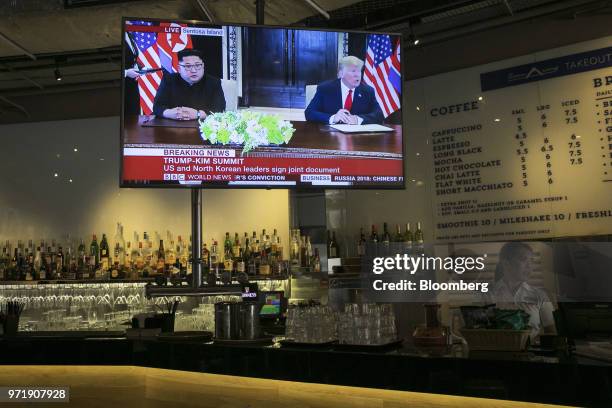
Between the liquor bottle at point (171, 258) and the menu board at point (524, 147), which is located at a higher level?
the menu board at point (524, 147)

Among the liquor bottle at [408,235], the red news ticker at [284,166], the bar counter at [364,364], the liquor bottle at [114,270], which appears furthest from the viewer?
the liquor bottle at [114,270]

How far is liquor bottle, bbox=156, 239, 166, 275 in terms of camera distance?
179 inches

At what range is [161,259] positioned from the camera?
4.63 m

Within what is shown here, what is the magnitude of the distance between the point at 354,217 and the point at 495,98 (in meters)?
1.41

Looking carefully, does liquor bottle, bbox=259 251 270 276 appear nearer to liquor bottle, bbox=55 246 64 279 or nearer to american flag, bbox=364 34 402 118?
liquor bottle, bbox=55 246 64 279

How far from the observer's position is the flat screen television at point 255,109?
95.9 inches

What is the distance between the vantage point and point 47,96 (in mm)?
5234

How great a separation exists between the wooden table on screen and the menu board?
1768 millimetres

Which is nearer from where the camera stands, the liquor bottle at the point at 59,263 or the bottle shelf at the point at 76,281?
the bottle shelf at the point at 76,281

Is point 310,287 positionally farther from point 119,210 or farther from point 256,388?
point 256,388

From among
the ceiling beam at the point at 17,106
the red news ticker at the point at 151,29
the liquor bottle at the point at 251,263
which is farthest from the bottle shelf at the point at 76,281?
the red news ticker at the point at 151,29

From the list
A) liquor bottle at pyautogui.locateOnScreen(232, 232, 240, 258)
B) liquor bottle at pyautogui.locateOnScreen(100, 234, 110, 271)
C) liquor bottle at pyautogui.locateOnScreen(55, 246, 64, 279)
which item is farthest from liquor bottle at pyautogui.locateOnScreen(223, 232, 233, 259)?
liquor bottle at pyautogui.locateOnScreen(55, 246, 64, 279)

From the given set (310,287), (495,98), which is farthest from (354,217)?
(495,98)

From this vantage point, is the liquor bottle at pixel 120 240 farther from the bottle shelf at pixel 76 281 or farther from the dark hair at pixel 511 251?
the dark hair at pixel 511 251
